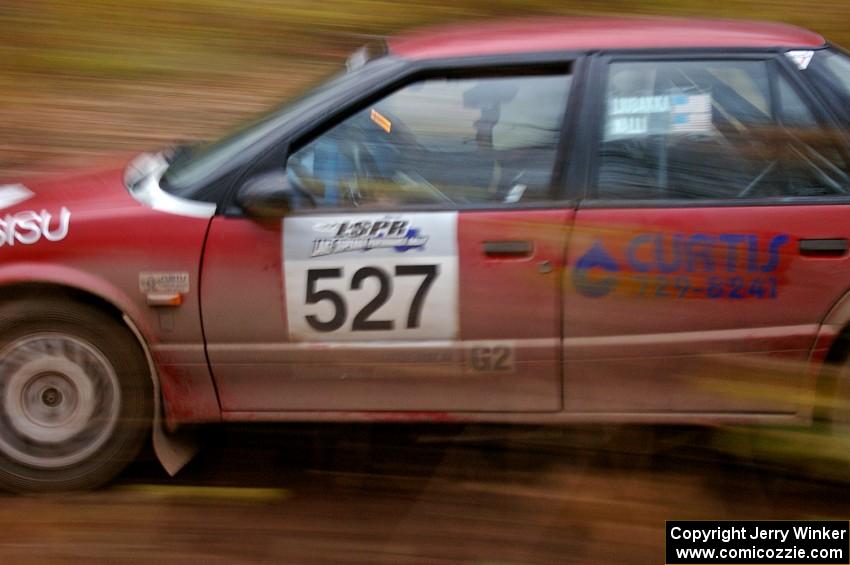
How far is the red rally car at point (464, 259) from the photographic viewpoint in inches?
137

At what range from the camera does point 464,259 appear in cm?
350

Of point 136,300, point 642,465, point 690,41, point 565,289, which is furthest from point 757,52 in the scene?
point 136,300

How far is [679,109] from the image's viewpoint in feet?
11.8

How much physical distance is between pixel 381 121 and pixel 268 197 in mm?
482

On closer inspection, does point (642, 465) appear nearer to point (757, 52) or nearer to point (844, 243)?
point (844, 243)

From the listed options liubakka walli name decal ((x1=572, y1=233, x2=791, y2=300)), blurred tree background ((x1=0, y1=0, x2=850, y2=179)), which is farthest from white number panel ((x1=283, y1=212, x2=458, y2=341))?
blurred tree background ((x1=0, y1=0, x2=850, y2=179))

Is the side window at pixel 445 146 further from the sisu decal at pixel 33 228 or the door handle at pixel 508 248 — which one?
the sisu decal at pixel 33 228

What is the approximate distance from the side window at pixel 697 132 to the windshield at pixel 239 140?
94 centimetres

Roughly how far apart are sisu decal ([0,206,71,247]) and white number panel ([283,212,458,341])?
2.50 feet

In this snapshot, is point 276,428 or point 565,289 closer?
point 565,289

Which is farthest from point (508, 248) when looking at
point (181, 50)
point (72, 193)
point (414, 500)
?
point (181, 50)

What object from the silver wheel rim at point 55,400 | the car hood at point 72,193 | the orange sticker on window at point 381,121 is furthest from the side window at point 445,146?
the silver wheel rim at point 55,400

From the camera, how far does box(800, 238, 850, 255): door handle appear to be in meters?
3.44

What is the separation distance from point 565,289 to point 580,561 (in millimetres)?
870
